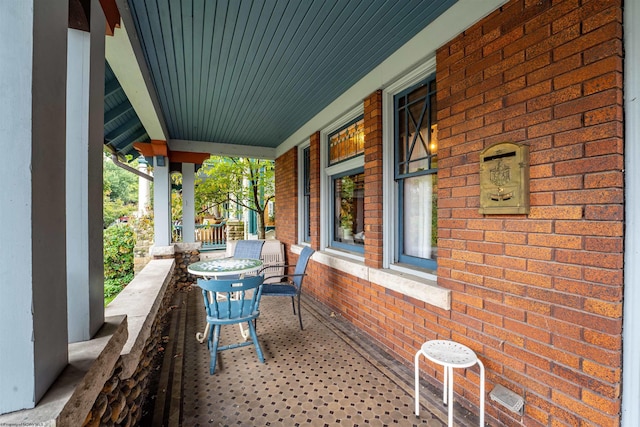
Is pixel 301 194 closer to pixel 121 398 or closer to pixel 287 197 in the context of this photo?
pixel 287 197

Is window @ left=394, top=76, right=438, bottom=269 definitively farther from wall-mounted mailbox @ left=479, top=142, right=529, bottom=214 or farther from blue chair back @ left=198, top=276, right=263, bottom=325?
blue chair back @ left=198, top=276, right=263, bottom=325

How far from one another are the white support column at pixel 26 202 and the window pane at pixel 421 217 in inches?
94.5

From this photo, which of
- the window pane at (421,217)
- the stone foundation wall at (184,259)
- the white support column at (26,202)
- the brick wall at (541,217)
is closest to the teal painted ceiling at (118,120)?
the stone foundation wall at (184,259)

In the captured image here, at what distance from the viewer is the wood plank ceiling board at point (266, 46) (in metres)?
2.02

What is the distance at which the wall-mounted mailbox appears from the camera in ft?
5.27

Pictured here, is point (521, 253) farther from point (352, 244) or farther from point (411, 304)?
point (352, 244)

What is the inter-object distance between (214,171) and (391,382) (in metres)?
6.96

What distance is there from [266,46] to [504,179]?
218cm

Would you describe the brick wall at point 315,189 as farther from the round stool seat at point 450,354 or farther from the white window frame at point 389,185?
the round stool seat at point 450,354

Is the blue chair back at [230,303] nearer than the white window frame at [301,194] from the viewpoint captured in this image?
Yes

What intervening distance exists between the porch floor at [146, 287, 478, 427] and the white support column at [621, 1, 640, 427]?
2.84 ft

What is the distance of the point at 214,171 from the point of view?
773 centimetres

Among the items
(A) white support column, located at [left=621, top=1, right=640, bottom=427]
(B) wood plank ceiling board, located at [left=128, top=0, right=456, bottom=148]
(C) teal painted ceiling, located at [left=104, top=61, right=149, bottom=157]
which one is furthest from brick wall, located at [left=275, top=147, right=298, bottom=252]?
(A) white support column, located at [left=621, top=1, right=640, bottom=427]

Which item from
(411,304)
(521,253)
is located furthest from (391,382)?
(521,253)
